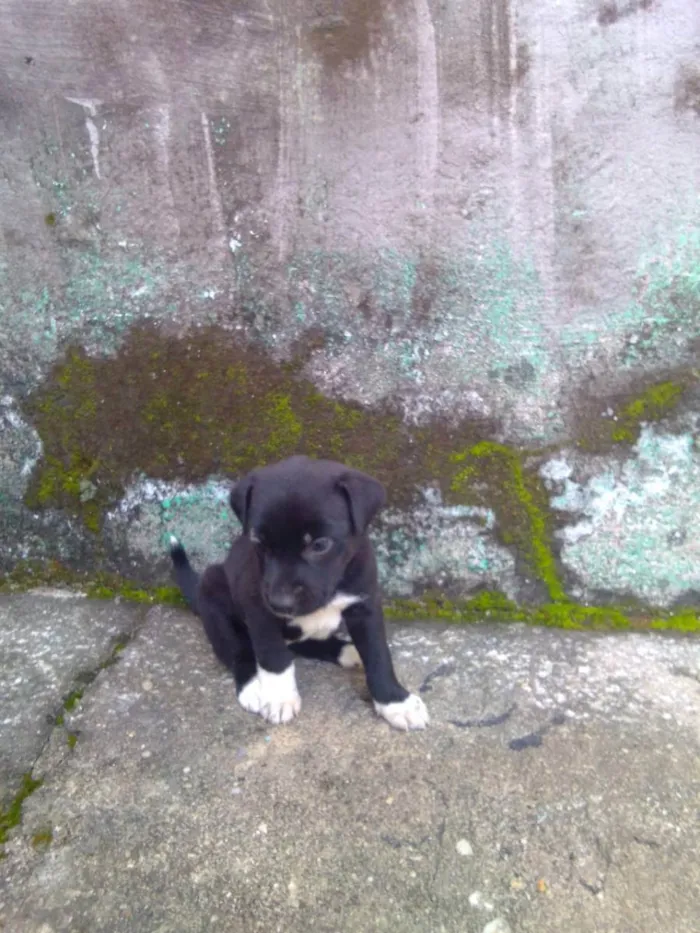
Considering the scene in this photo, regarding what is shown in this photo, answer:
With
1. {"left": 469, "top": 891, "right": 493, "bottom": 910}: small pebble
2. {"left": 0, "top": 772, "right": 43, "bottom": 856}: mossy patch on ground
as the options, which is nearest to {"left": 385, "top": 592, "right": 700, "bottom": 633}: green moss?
{"left": 469, "top": 891, "right": 493, "bottom": 910}: small pebble

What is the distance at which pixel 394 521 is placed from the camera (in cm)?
301

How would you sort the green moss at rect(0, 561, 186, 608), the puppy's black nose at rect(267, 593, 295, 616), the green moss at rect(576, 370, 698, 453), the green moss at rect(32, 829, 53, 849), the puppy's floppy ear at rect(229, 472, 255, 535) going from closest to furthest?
the green moss at rect(32, 829, 53, 849) < the puppy's black nose at rect(267, 593, 295, 616) < the puppy's floppy ear at rect(229, 472, 255, 535) < the green moss at rect(576, 370, 698, 453) < the green moss at rect(0, 561, 186, 608)

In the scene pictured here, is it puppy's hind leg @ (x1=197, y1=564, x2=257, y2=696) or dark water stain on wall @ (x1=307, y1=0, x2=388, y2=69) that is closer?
puppy's hind leg @ (x1=197, y1=564, x2=257, y2=696)

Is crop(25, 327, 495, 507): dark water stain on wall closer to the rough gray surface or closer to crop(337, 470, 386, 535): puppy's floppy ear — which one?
the rough gray surface

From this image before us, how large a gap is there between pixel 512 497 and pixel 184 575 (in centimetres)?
122

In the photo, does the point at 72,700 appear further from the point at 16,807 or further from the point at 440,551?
the point at 440,551

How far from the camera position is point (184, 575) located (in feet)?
9.90

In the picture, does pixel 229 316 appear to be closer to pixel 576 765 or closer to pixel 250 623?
pixel 250 623

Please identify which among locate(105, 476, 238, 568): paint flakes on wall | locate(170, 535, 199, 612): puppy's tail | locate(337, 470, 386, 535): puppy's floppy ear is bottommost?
locate(170, 535, 199, 612): puppy's tail

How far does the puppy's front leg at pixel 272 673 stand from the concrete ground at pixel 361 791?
0.05m

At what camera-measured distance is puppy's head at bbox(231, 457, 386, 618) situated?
7.47 ft

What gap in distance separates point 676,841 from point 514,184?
209 centimetres

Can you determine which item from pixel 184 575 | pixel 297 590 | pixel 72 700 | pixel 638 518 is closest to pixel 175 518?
pixel 184 575

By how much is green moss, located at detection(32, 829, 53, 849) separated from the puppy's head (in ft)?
2.60
